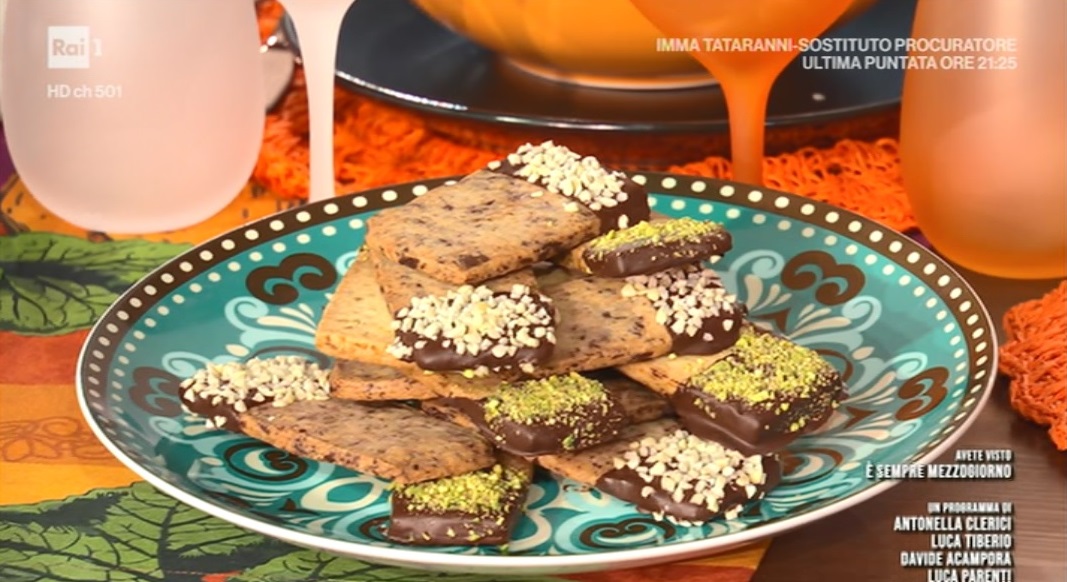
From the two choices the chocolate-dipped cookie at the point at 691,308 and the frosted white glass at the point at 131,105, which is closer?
the chocolate-dipped cookie at the point at 691,308

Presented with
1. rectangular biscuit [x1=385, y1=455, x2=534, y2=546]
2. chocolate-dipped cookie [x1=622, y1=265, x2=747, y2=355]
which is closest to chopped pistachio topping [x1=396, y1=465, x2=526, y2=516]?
rectangular biscuit [x1=385, y1=455, x2=534, y2=546]

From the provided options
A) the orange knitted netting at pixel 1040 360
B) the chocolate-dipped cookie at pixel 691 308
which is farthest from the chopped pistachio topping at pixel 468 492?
the orange knitted netting at pixel 1040 360

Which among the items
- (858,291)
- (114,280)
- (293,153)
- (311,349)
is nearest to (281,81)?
(293,153)

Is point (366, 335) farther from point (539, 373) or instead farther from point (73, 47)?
point (73, 47)

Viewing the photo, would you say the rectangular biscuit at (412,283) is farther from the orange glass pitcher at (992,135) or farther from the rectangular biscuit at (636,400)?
the orange glass pitcher at (992,135)

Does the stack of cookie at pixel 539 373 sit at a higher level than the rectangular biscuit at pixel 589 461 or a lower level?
higher

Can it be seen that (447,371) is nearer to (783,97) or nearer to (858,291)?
(858,291)

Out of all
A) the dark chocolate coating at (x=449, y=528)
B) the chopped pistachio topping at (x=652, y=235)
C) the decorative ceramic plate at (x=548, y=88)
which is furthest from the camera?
the decorative ceramic plate at (x=548, y=88)

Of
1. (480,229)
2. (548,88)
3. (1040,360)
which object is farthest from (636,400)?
(548,88)
